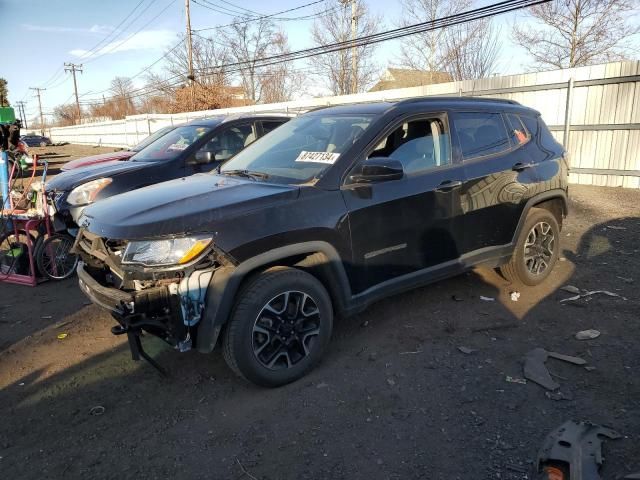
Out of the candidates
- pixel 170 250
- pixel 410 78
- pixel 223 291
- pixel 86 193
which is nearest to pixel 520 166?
pixel 223 291

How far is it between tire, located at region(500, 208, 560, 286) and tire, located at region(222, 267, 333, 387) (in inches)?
90.6

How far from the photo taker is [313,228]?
3281mm

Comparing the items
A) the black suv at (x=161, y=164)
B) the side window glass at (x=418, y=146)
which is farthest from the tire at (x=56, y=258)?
the side window glass at (x=418, y=146)

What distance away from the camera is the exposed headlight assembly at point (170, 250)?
2.89 metres

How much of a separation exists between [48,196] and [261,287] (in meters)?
4.15

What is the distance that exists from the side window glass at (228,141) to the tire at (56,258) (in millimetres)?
2122

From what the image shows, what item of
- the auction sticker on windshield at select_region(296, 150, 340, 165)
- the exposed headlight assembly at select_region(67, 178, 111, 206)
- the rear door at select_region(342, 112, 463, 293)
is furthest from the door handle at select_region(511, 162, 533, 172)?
the exposed headlight assembly at select_region(67, 178, 111, 206)

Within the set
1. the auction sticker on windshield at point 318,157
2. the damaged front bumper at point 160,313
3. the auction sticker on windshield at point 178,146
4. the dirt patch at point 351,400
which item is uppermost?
the auction sticker on windshield at point 178,146

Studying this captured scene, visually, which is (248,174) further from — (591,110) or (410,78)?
(410,78)

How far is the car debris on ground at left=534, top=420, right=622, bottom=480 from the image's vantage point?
7.75ft

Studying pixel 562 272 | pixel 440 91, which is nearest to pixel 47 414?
pixel 562 272

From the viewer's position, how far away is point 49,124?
344 feet

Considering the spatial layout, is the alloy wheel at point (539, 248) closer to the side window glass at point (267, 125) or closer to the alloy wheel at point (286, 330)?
the alloy wheel at point (286, 330)

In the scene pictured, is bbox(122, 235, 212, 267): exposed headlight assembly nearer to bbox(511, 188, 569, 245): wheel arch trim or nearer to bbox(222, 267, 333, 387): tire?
bbox(222, 267, 333, 387): tire
